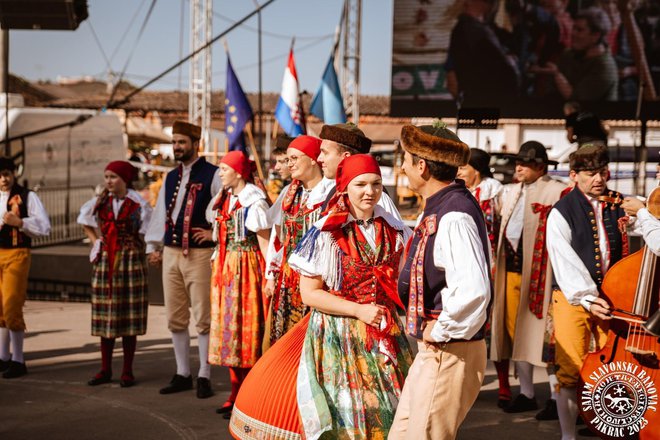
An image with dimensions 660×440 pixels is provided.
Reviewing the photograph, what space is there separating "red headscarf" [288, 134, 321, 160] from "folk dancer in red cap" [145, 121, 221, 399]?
143 cm

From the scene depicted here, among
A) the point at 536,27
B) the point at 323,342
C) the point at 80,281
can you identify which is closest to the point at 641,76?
the point at 536,27

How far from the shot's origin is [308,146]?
225 inches

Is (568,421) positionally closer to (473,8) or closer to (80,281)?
(80,281)

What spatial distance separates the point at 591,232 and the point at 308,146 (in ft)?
5.75

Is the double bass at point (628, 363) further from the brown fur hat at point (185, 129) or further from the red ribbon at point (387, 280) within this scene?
the brown fur hat at point (185, 129)

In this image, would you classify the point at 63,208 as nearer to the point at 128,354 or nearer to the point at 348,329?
the point at 128,354

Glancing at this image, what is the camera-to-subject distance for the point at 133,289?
724 centimetres

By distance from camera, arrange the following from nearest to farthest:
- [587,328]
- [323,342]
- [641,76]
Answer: [323,342] < [587,328] < [641,76]

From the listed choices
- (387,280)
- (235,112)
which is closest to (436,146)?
(387,280)

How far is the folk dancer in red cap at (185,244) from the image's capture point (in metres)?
6.89

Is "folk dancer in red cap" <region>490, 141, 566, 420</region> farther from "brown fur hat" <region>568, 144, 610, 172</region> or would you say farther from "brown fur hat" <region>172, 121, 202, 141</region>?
"brown fur hat" <region>172, 121, 202, 141</region>

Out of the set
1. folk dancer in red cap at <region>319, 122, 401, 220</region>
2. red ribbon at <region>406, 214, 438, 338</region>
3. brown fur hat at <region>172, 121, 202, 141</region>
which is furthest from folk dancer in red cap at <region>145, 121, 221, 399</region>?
red ribbon at <region>406, 214, 438, 338</region>

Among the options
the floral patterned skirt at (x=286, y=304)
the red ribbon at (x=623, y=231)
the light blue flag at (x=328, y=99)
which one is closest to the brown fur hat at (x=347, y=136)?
the floral patterned skirt at (x=286, y=304)

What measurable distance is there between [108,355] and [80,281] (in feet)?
14.3
